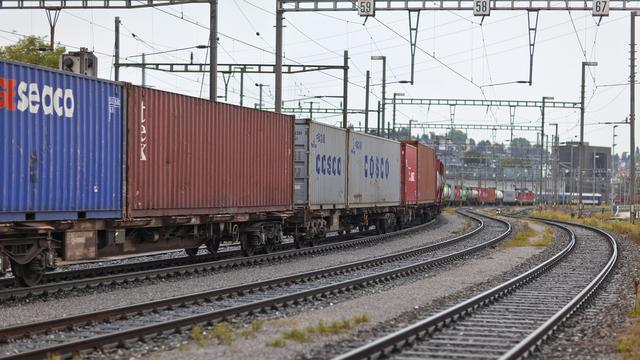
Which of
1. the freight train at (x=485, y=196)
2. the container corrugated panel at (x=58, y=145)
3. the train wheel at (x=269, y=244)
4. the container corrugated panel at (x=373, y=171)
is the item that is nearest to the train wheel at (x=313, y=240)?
the container corrugated panel at (x=373, y=171)

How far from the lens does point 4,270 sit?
1288cm

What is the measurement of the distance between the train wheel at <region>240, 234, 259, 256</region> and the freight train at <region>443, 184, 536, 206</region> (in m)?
61.1

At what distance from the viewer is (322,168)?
24188 millimetres

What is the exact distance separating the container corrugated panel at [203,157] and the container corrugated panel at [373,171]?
5506 mm

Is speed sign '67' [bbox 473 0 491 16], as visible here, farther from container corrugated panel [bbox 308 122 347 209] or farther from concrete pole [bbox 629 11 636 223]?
concrete pole [bbox 629 11 636 223]

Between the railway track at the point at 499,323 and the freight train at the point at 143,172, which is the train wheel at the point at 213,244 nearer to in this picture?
the freight train at the point at 143,172

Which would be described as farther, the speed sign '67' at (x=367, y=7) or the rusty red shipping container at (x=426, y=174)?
the rusty red shipping container at (x=426, y=174)

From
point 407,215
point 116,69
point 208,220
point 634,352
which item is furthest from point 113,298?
point 407,215

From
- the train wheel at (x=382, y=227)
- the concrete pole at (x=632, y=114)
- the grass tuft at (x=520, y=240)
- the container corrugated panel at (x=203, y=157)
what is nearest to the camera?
the container corrugated panel at (x=203, y=157)

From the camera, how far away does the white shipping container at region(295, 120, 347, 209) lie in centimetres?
2302

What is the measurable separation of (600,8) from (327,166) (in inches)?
338

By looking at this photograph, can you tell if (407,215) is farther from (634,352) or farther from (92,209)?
(634,352)

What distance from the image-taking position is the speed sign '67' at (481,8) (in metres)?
21.7

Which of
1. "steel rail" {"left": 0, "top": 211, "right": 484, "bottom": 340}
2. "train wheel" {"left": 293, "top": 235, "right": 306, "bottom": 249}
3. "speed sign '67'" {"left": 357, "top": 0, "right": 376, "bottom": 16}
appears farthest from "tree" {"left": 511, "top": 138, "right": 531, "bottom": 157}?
"steel rail" {"left": 0, "top": 211, "right": 484, "bottom": 340}
